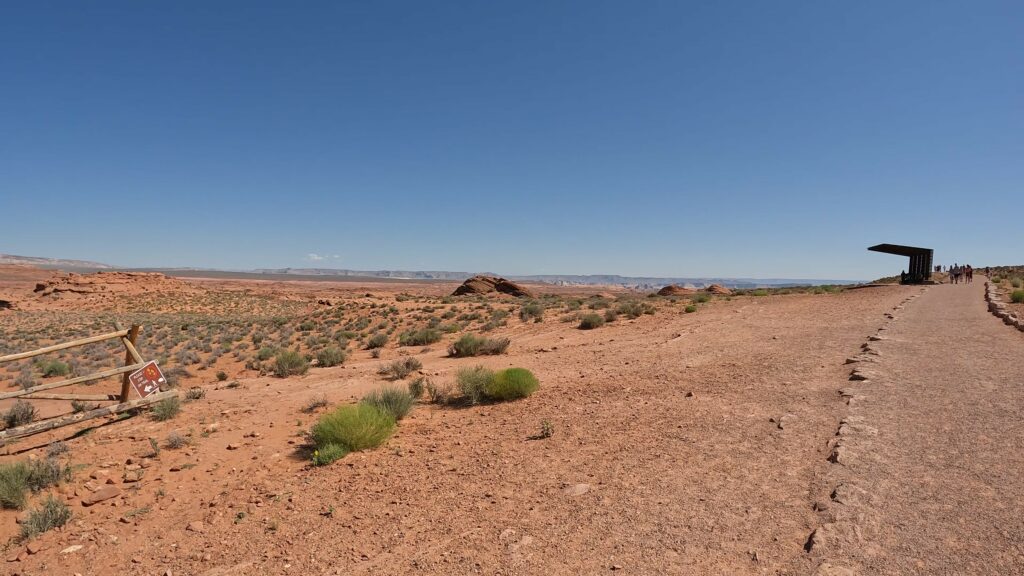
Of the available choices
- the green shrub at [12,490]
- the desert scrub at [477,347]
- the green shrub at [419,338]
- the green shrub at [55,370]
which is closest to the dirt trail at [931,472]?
the green shrub at [12,490]

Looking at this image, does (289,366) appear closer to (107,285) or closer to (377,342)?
(377,342)

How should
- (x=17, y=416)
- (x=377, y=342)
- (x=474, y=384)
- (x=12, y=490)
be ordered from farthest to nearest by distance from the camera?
1. (x=377, y=342)
2. (x=474, y=384)
3. (x=17, y=416)
4. (x=12, y=490)

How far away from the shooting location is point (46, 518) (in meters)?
4.81

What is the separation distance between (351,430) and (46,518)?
295cm

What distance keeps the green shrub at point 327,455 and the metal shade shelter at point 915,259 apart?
40756 mm

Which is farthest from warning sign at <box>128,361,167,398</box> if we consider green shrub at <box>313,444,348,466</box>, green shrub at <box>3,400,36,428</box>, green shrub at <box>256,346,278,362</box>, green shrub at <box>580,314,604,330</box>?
green shrub at <box>580,314,604,330</box>

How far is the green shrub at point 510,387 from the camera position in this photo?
8.59 meters

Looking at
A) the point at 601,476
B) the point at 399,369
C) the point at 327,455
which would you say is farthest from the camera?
the point at 399,369

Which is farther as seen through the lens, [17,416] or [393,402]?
[17,416]

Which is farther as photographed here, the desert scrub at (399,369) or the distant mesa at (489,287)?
the distant mesa at (489,287)

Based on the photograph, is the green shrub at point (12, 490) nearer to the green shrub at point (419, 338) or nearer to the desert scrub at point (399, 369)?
the desert scrub at point (399, 369)

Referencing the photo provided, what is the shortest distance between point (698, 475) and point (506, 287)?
53971mm

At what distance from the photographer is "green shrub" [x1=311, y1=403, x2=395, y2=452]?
633 centimetres

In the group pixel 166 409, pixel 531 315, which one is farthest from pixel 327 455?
pixel 531 315
